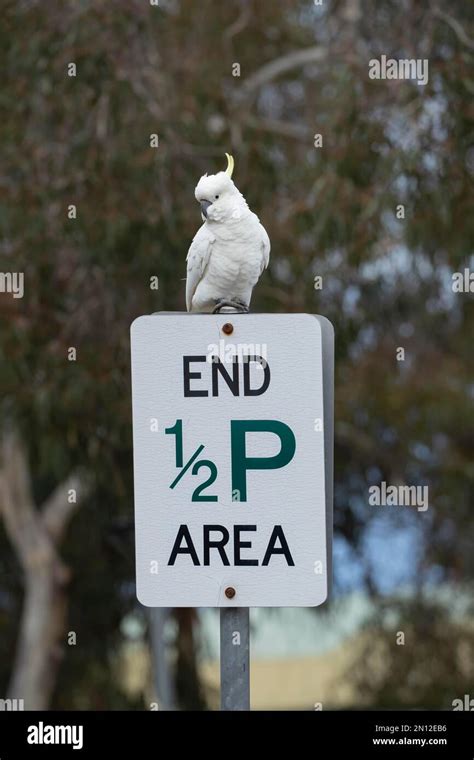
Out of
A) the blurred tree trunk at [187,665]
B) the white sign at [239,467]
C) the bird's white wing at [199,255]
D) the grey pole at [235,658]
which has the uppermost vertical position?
the bird's white wing at [199,255]

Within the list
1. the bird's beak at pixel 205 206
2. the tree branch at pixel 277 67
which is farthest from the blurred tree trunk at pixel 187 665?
the bird's beak at pixel 205 206

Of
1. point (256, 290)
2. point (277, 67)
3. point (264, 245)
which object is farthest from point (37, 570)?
point (264, 245)

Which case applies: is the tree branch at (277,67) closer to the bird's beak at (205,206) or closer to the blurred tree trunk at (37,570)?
the blurred tree trunk at (37,570)

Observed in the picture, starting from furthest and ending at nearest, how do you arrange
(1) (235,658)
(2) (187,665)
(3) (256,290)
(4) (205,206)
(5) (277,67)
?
(2) (187,665) < (5) (277,67) < (3) (256,290) < (4) (205,206) < (1) (235,658)

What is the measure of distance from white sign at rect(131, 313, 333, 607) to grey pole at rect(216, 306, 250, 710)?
22mm

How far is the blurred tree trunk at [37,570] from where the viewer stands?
865 centimetres

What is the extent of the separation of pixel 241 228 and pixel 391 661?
5.92 metres

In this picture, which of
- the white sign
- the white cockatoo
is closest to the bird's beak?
the white cockatoo

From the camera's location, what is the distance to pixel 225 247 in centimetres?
333

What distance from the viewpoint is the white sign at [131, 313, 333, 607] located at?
7.11 feet

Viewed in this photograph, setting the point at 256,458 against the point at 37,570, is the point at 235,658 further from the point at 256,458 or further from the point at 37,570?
the point at 37,570

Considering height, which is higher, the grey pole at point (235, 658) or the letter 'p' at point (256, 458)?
the letter 'p' at point (256, 458)

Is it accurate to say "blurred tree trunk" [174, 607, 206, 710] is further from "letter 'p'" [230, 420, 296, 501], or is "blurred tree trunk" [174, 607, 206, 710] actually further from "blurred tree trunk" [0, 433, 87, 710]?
"letter 'p'" [230, 420, 296, 501]

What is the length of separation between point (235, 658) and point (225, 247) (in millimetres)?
1432
